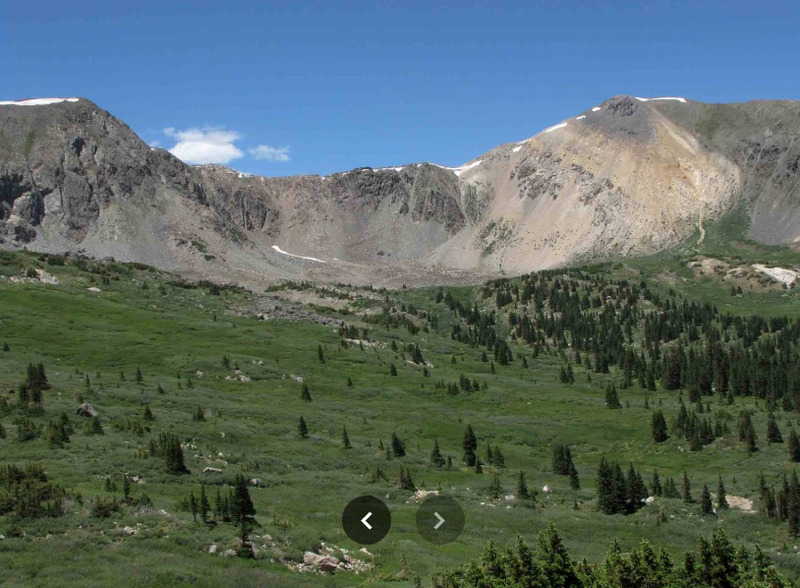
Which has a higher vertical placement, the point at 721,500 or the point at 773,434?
the point at 721,500

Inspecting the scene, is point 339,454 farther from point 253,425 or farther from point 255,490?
point 255,490

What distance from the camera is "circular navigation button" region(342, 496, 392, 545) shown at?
49406 millimetres

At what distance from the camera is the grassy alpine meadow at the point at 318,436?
40.3m

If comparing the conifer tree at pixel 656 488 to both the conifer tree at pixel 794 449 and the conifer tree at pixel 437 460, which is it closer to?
the conifer tree at pixel 437 460

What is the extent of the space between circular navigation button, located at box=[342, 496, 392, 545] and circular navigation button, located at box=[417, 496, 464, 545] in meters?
2.43

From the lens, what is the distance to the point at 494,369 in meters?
154

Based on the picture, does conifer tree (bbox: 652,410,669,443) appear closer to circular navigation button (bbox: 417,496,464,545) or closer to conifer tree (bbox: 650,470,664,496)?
conifer tree (bbox: 650,470,664,496)

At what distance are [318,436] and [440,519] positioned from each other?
30428mm

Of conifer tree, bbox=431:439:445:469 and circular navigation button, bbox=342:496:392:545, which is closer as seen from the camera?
circular navigation button, bbox=342:496:392:545

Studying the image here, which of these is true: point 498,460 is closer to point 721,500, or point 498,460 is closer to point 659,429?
point 721,500

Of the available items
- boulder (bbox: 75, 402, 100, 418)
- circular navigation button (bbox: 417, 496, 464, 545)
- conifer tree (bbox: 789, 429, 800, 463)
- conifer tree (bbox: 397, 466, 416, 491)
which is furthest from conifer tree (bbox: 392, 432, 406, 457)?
conifer tree (bbox: 789, 429, 800, 463)

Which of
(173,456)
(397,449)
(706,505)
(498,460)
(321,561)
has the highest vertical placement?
(173,456)

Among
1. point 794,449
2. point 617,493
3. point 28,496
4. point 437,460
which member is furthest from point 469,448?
point 28,496

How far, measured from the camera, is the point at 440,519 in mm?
55500
